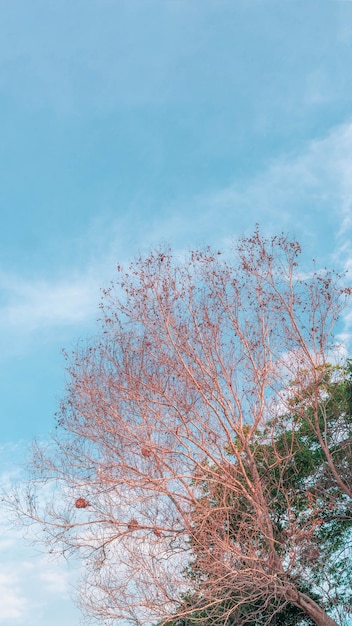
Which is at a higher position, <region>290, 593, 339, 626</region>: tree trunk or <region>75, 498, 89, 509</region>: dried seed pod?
<region>75, 498, 89, 509</region>: dried seed pod

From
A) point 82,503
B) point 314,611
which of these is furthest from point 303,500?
point 82,503

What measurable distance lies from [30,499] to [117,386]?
2308 mm

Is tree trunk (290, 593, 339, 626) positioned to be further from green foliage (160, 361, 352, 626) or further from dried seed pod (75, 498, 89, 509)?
dried seed pod (75, 498, 89, 509)

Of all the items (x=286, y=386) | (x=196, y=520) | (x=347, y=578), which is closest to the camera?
(x=196, y=520)

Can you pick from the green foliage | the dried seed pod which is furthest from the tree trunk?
the dried seed pod

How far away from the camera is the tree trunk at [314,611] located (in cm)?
1130

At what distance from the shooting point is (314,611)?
11.3 meters

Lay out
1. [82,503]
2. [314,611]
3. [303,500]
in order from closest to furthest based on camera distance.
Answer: [82,503] < [314,611] < [303,500]

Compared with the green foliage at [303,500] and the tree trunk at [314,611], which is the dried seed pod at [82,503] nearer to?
the green foliage at [303,500]

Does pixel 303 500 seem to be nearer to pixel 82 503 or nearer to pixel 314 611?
pixel 314 611

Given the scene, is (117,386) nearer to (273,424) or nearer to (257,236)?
(273,424)

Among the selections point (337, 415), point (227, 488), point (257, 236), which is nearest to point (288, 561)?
point (227, 488)

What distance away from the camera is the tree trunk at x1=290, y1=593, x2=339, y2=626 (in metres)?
11.3

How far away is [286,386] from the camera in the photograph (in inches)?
446
